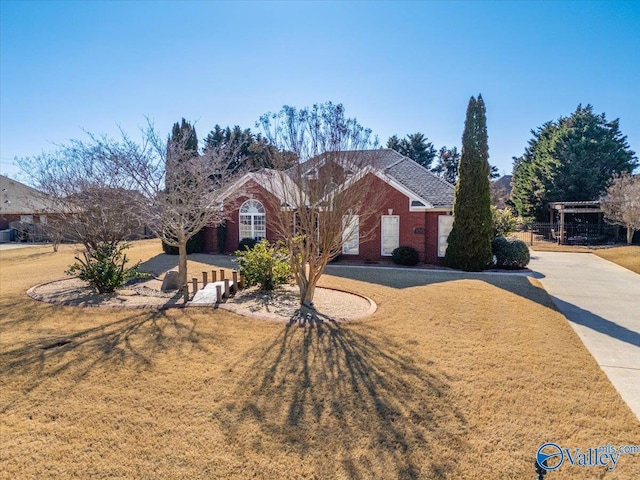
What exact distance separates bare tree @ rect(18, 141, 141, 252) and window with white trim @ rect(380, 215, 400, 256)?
459 inches

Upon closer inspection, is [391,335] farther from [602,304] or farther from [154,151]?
[154,151]

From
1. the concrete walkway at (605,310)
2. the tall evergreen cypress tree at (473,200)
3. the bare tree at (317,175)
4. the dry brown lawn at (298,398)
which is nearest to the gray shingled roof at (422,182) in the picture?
the tall evergreen cypress tree at (473,200)

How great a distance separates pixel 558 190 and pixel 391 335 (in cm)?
3370

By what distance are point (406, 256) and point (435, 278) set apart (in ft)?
12.5

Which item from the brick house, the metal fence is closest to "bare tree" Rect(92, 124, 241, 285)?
the brick house

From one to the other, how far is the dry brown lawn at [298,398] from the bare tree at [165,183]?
3487 mm

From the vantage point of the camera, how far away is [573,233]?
32406mm

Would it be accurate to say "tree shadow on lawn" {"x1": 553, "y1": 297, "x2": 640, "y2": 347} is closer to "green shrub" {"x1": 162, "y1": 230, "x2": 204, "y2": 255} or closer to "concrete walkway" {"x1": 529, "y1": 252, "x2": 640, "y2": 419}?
"concrete walkway" {"x1": 529, "y1": 252, "x2": 640, "y2": 419}

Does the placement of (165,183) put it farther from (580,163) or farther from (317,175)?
(580,163)

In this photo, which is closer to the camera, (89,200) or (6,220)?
(89,200)

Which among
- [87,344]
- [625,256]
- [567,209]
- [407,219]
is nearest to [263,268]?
[87,344]

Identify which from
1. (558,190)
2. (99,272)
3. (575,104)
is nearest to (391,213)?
(99,272)

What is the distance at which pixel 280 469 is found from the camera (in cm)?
370

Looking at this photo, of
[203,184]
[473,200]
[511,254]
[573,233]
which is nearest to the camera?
[203,184]
